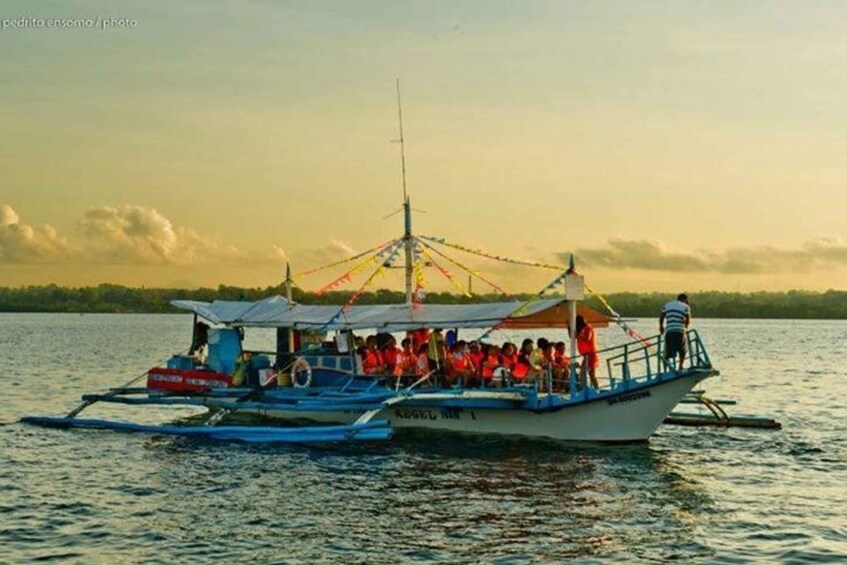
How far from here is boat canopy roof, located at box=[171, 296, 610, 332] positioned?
30297 mm

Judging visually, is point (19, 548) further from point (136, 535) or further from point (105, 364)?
point (105, 364)

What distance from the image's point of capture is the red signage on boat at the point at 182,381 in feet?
113

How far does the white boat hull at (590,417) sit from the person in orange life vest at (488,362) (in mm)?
997

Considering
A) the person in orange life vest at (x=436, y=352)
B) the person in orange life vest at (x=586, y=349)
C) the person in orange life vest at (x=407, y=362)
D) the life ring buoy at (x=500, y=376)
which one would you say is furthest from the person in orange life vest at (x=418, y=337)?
the person in orange life vest at (x=586, y=349)

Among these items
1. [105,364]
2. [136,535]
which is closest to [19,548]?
[136,535]

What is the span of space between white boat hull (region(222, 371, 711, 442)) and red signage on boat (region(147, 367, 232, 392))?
262 inches

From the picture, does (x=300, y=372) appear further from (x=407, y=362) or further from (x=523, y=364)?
(x=523, y=364)

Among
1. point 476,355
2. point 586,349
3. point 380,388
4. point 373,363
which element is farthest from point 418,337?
point 586,349

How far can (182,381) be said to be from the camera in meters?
34.4

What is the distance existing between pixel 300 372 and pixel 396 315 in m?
3.48

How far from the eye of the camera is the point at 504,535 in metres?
20.2

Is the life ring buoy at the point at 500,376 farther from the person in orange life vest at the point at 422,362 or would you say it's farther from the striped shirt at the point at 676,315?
the striped shirt at the point at 676,315

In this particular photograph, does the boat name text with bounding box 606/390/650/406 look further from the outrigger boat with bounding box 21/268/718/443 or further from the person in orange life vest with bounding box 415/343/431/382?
the person in orange life vest with bounding box 415/343/431/382

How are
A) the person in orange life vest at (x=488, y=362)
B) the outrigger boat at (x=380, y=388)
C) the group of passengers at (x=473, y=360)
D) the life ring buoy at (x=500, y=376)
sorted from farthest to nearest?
1. the person in orange life vest at (x=488, y=362)
2. the life ring buoy at (x=500, y=376)
3. the group of passengers at (x=473, y=360)
4. the outrigger boat at (x=380, y=388)
